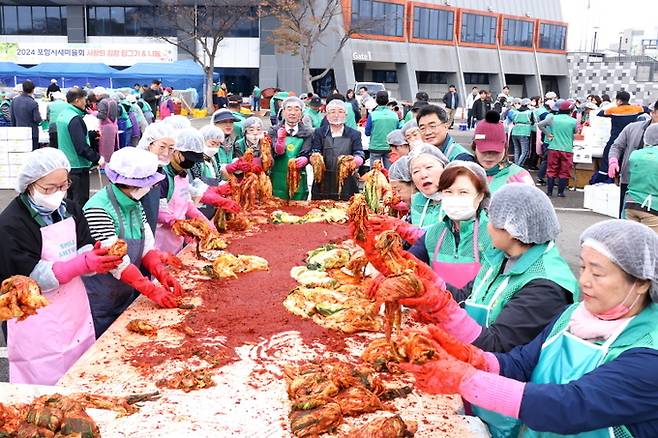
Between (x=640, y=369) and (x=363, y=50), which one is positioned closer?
(x=640, y=369)

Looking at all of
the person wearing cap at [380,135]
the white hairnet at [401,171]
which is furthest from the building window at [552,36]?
the white hairnet at [401,171]

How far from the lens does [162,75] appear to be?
2533cm

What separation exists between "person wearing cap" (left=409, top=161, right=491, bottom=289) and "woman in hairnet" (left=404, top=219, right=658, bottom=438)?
117 cm

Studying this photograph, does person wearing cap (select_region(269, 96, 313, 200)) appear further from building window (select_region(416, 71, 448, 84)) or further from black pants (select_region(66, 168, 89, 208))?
building window (select_region(416, 71, 448, 84))

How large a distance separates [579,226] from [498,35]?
37.3 metres

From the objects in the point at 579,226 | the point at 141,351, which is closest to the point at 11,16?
the point at 579,226

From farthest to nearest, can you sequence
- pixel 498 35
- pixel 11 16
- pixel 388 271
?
pixel 498 35
pixel 11 16
pixel 388 271

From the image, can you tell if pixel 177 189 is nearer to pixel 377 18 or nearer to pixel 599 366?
pixel 599 366

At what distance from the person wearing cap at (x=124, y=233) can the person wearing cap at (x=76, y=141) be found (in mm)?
4766

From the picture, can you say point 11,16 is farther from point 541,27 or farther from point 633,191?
point 633,191

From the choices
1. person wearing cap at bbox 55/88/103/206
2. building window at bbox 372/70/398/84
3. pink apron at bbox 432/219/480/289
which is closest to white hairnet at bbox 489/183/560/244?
pink apron at bbox 432/219/480/289

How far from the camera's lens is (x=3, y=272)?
10.1 ft

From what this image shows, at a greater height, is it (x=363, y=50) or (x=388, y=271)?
(x=363, y=50)

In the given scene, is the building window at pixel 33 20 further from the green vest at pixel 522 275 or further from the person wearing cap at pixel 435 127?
the green vest at pixel 522 275
